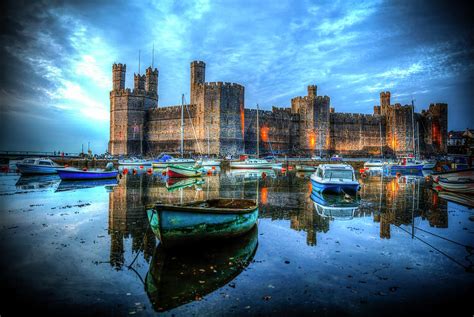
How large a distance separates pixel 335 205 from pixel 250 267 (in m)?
6.96

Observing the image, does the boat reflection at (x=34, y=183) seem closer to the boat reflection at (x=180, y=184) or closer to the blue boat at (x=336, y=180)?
the boat reflection at (x=180, y=184)

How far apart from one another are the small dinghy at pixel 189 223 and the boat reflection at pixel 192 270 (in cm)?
23

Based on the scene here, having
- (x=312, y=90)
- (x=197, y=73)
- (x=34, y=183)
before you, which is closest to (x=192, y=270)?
(x=34, y=183)

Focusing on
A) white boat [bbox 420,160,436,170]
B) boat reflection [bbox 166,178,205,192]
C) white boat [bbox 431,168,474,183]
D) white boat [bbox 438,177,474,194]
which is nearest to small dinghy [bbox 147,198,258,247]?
boat reflection [bbox 166,178,205,192]

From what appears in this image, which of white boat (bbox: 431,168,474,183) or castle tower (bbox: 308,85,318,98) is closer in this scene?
Result: white boat (bbox: 431,168,474,183)

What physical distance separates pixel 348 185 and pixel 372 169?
84.4ft

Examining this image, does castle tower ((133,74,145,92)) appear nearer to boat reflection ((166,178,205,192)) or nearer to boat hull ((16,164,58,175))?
boat hull ((16,164,58,175))

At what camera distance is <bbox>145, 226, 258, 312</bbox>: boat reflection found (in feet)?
14.3

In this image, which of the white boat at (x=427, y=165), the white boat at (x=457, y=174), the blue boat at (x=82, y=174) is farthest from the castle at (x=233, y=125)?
the white boat at (x=457, y=174)

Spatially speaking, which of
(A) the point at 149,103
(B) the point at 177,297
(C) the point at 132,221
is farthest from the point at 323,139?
(B) the point at 177,297

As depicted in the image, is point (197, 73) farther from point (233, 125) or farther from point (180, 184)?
point (180, 184)

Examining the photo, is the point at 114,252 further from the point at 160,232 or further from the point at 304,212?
the point at 304,212

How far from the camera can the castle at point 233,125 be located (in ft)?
132

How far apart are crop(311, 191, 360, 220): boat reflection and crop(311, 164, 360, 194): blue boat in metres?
0.33
